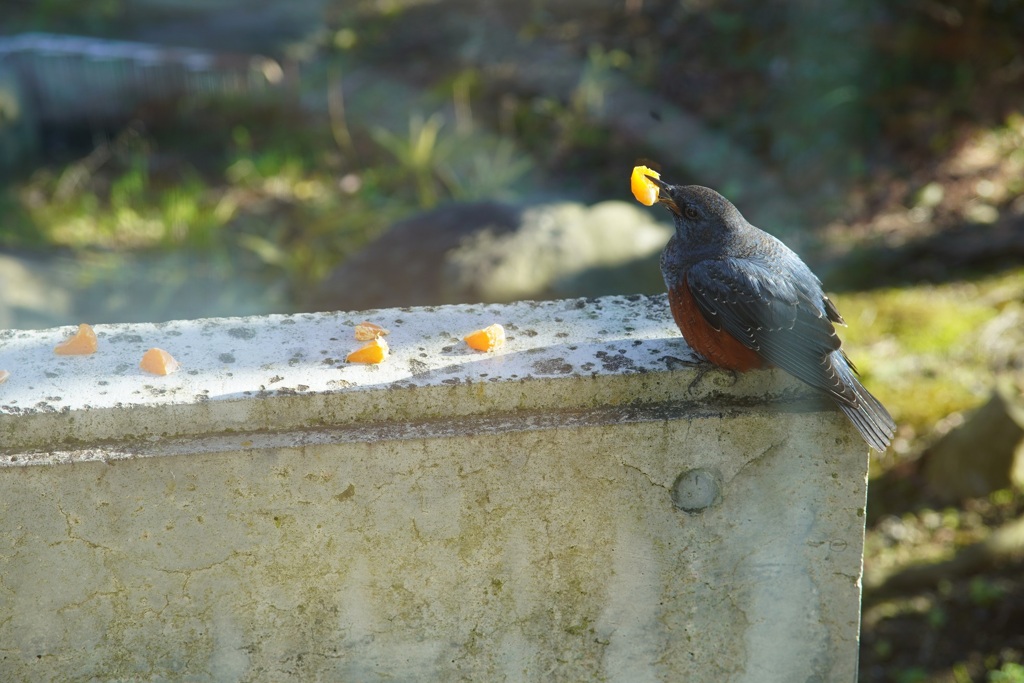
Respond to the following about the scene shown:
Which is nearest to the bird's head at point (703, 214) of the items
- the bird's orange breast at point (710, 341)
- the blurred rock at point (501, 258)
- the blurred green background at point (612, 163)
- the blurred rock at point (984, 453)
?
the bird's orange breast at point (710, 341)

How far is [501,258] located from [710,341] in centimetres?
281

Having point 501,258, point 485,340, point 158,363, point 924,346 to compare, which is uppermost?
point 501,258

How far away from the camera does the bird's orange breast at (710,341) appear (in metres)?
2.06

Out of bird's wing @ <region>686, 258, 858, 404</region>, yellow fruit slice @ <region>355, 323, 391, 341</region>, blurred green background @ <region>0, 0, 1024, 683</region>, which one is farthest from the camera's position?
blurred green background @ <region>0, 0, 1024, 683</region>

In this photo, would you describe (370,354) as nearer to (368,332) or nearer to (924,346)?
(368,332)

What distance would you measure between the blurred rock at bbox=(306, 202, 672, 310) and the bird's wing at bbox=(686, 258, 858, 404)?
2611 mm

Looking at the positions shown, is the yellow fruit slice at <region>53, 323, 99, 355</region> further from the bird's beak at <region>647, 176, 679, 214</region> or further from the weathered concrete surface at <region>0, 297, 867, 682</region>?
the bird's beak at <region>647, 176, 679, 214</region>

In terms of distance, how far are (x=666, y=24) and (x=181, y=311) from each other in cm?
463

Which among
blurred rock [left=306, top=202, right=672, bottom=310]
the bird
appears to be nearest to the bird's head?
the bird

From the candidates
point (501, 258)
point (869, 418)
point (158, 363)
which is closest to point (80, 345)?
point (158, 363)

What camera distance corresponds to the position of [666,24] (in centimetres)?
829

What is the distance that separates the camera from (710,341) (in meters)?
2.07

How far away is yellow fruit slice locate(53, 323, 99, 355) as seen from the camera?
2115 mm

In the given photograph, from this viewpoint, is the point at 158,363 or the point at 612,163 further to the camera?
the point at 612,163
